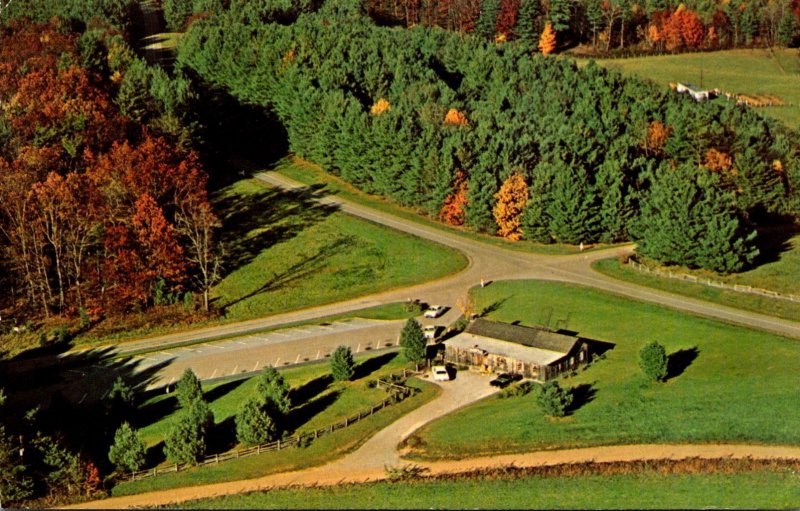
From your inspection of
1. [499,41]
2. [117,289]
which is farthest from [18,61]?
[499,41]

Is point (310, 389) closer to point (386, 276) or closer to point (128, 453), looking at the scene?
point (128, 453)

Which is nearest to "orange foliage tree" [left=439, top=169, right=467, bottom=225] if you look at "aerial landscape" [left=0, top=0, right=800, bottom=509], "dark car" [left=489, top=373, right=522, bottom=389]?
"aerial landscape" [left=0, top=0, right=800, bottom=509]

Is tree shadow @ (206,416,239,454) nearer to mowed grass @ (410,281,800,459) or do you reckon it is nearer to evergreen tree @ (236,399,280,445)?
evergreen tree @ (236,399,280,445)

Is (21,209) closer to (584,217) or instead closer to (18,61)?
(18,61)

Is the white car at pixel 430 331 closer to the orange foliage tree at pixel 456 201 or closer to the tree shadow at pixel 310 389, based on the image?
the tree shadow at pixel 310 389

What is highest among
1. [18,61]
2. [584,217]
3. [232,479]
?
[18,61]

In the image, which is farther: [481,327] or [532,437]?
[481,327]
